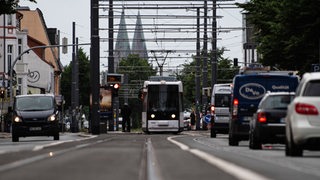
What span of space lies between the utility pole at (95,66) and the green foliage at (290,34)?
938 centimetres

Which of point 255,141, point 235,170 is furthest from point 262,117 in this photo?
point 235,170

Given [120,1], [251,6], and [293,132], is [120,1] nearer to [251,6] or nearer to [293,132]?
[251,6]

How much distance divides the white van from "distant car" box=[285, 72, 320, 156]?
23.7 m

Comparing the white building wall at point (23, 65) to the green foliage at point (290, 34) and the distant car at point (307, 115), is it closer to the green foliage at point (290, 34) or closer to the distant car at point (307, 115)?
the green foliage at point (290, 34)

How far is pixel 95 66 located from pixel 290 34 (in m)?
15.2

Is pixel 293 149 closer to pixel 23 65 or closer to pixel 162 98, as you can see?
pixel 162 98

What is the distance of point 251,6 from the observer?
173 feet

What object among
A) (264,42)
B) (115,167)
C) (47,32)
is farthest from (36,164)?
(47,32)

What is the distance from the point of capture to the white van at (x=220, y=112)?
46.6m

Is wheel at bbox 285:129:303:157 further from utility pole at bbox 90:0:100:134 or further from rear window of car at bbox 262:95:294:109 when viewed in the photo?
utility pole at bbox 90:0:100:134

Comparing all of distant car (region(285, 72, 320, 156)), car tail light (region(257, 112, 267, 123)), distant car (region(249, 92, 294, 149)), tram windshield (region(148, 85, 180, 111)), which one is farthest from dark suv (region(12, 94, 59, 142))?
distant car (region(285, 72, 320, 156))

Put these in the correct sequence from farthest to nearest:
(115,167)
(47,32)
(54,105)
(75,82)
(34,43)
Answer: (47,32) < (34,43) < (75,82) < (54,105) < (115,167)

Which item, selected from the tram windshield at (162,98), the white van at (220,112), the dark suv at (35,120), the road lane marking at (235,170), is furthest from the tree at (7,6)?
the tram windshield at (162,98)

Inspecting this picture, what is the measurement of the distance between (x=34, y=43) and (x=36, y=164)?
104 m
